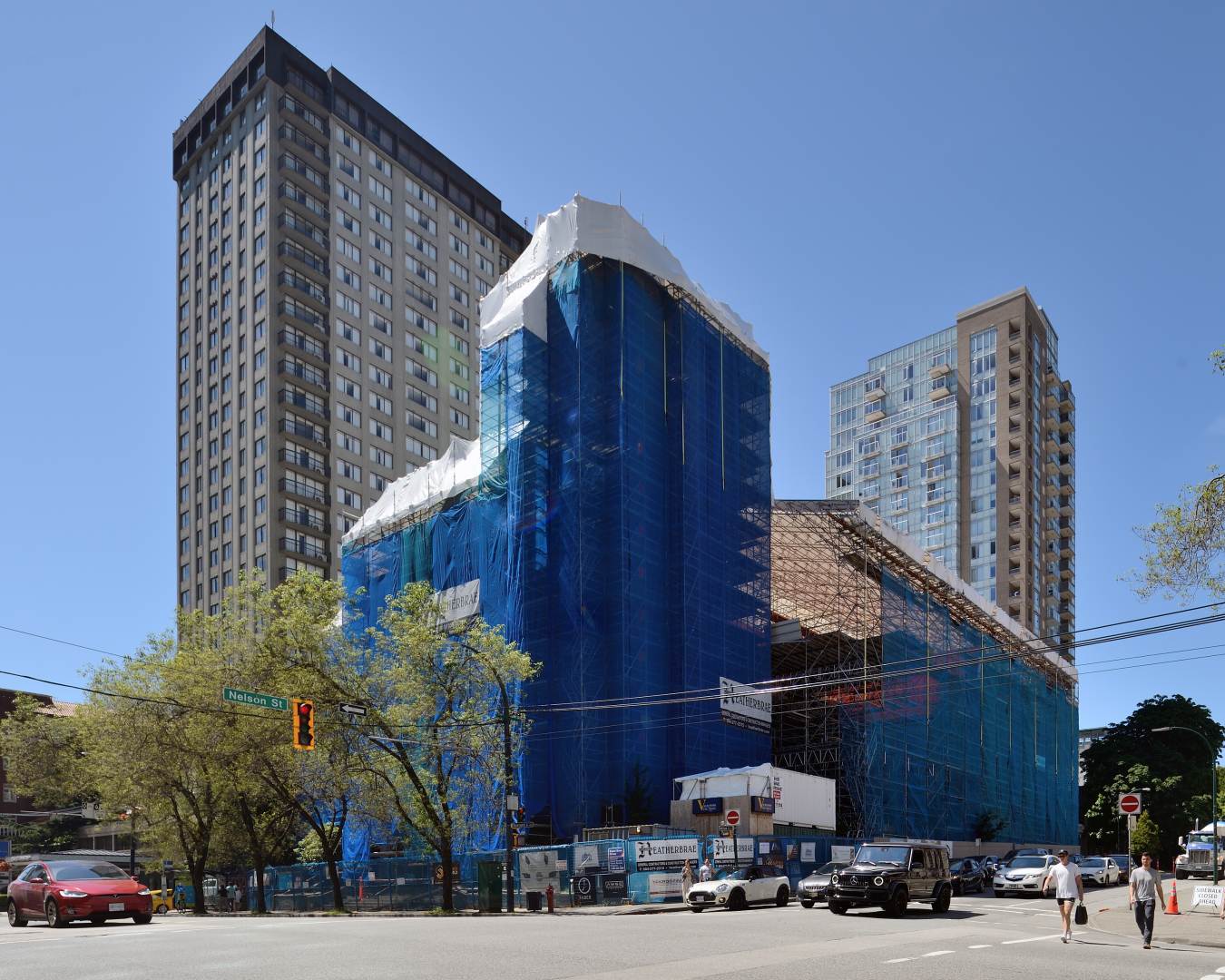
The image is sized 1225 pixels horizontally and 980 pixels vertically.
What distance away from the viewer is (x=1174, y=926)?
90.6 feet

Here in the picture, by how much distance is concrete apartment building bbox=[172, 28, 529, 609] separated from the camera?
103062 millimetres

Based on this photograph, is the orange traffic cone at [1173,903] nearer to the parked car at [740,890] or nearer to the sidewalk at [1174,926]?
the sidewalk at [1174,926]

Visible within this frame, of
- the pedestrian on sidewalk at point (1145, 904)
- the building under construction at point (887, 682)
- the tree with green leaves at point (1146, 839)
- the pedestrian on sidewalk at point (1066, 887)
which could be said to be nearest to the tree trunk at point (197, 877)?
the building under construction at point (887, 682)

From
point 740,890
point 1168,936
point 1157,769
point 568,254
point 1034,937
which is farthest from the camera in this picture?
point 1157,769

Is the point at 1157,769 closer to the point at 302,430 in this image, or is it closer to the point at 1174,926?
the point at 1174,926

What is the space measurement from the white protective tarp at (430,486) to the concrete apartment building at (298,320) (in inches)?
1249

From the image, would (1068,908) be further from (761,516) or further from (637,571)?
(761,516)

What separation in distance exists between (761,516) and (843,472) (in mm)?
70620

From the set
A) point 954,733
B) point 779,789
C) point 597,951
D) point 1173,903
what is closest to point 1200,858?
point 954,733

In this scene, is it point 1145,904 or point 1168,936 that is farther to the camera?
point 1168,936

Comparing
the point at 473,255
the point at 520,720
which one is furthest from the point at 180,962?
the point at 473,255

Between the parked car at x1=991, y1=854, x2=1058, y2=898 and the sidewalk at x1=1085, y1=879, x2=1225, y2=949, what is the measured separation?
6069mm

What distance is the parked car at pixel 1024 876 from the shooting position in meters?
43.5

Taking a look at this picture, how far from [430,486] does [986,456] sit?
6900 cm
